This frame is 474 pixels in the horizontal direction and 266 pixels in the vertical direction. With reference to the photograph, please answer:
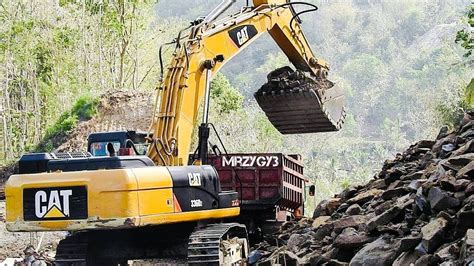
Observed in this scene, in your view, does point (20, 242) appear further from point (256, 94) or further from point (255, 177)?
point (256, 94)

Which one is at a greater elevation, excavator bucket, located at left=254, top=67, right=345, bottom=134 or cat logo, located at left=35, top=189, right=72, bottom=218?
excavator bucket, located at left=254, top=67, right=345, bottom=134

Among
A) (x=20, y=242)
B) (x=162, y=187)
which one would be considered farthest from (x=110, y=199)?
(x=20, y=242)

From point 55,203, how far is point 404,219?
3.68 meters

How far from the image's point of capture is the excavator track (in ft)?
27.9

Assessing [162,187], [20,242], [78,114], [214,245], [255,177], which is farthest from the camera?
[78,114]

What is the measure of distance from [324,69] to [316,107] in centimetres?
115

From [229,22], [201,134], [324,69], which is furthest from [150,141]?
[324,69]

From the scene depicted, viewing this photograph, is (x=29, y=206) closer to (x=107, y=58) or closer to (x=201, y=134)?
(x=201, y=134)

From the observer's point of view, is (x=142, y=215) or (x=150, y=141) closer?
(x=142, y=215)

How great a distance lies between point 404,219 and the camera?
8.67 m

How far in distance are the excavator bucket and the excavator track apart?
398 centimetres

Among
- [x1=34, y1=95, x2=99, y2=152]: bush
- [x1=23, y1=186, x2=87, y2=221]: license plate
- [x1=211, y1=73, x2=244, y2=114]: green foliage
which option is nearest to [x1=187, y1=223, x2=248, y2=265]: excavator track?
[x1=23, y1=186, x2=87, y2=221]: license plate

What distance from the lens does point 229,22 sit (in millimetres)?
11141

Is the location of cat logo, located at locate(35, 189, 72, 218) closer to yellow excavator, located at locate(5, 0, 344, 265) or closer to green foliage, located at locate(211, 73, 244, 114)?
yellow excavator, located at locate(5, 0, 344, 265)
